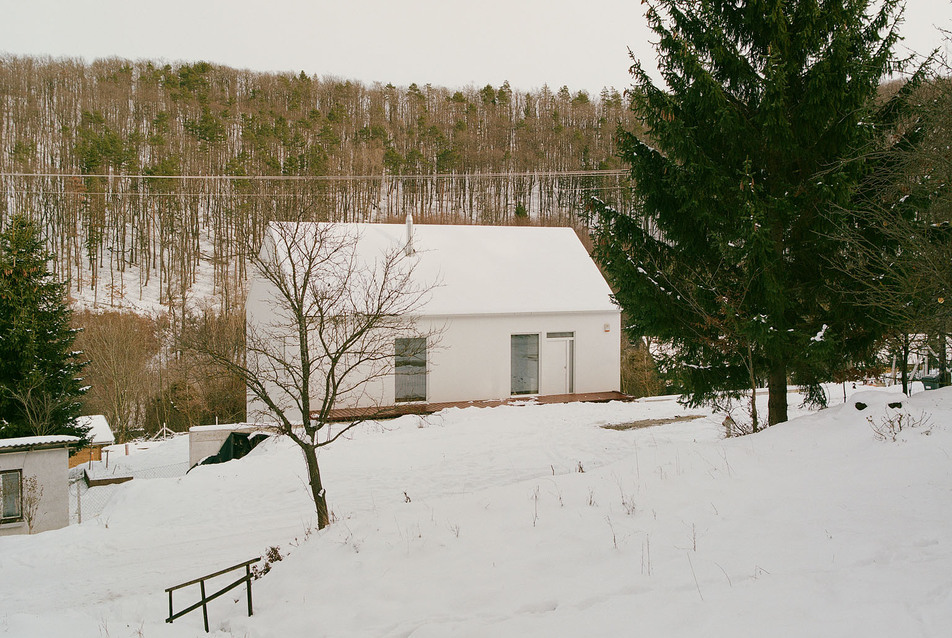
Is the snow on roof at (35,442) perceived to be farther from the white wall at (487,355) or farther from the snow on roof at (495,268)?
the snow on roof at (495,268)

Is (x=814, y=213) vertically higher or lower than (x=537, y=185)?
lower

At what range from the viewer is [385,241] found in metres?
18.8

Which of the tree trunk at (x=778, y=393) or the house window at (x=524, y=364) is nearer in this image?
the tree trunk at (x=778, y=393)

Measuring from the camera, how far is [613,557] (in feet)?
16.2

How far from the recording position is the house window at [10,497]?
39.3 ft

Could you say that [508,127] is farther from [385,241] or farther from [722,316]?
[722,316]

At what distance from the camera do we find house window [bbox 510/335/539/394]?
17859 mm

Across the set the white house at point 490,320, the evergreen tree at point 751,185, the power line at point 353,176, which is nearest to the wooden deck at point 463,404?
the white house at point 490,320

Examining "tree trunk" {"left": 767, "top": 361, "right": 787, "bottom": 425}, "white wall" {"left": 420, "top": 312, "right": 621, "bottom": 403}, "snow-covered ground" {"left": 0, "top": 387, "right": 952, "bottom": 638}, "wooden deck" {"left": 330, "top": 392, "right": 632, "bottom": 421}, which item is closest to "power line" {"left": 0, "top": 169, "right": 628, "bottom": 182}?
"white wall" {"left": 420, "top": 312, "right": 621, "bottom": 403}

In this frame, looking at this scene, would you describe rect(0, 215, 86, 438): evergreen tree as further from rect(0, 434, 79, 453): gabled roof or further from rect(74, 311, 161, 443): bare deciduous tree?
rect(74, 311, 161, 443): bare deciduous tree

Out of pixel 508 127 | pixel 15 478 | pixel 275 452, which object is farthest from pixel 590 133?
pixel 15 478

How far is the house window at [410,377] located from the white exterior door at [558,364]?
3.67 metres

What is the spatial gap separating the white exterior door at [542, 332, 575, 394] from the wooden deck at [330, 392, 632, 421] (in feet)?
0.94

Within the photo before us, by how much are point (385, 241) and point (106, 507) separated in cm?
→ 1003
